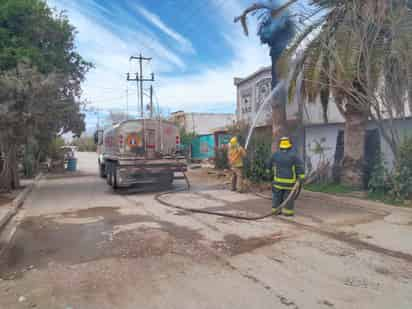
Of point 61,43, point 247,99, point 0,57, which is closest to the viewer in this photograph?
point 0,57

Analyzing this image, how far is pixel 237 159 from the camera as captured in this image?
35.4 ft

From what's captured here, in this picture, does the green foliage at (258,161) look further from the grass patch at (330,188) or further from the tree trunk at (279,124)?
the grass patch at (330,188)

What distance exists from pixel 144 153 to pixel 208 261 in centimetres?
755

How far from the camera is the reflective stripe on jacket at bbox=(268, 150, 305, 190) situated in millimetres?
7035

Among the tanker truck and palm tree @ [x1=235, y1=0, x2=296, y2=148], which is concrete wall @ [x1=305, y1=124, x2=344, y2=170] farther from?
the tanker truck

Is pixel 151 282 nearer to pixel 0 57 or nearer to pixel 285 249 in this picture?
pixel 285 249

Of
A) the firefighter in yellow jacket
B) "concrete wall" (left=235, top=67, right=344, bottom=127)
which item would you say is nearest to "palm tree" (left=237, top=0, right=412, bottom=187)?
the firefighter in yellow jacket

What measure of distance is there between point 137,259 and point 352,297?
115 inches

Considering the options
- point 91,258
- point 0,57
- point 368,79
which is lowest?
point 91,258

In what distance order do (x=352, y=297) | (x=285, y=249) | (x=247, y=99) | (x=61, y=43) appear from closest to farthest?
(x=352, y=297), (x=285, y=249), (x=61, y=43), (x=247, y=99)

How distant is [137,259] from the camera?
4617 mm

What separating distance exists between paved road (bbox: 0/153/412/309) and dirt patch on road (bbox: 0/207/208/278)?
20 millimetres

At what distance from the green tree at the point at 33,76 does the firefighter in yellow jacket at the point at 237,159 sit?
6207mm

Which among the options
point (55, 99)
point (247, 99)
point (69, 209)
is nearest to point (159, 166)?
point (69, 209)
